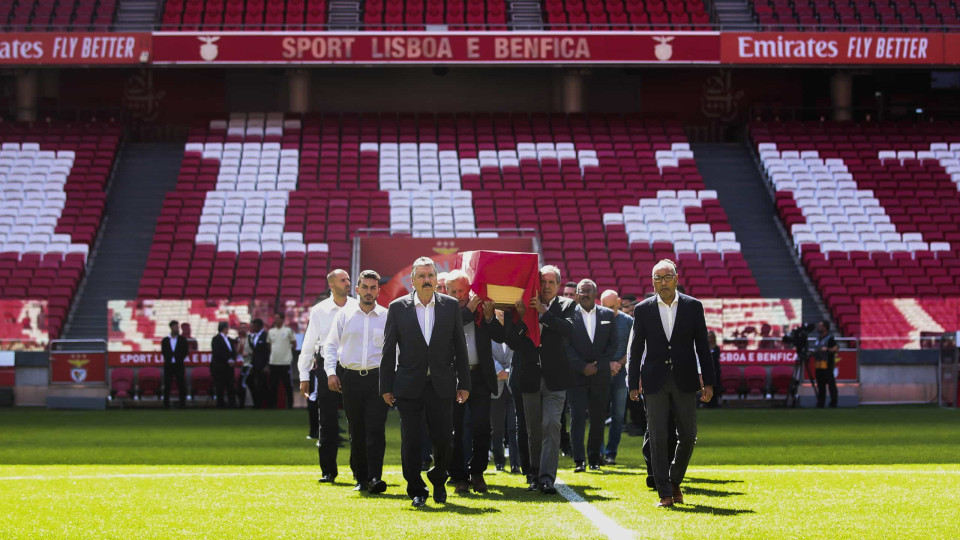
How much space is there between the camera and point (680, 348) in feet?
28.7

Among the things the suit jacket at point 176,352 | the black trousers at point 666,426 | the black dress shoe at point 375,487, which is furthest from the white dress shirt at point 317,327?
the suit jacket at point 176,352

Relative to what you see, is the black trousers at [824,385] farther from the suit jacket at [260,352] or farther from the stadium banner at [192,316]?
the stadium banner at [192,316]

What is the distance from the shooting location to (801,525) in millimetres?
7695

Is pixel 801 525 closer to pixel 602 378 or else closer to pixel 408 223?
pixel 602 378

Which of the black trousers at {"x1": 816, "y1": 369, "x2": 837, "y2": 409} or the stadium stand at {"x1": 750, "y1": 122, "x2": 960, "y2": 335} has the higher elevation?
the stadium stand at {"x1": 750, "y1": 122, "x2": 960, "y2": 335}

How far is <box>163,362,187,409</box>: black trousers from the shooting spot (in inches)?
823

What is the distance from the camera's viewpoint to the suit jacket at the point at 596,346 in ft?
37.5

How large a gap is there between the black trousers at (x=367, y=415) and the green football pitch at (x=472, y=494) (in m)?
0.25

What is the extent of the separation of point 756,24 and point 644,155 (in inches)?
208

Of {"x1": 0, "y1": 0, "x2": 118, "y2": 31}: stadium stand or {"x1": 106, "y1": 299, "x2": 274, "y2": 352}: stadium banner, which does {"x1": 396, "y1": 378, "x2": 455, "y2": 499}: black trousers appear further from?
{"x1": 0, "y1": 0, "x2": 118, "y2": 31}: stadium stand

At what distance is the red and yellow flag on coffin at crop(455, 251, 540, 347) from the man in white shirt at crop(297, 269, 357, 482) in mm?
1300

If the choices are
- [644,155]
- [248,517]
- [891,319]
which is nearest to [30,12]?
[644,155]

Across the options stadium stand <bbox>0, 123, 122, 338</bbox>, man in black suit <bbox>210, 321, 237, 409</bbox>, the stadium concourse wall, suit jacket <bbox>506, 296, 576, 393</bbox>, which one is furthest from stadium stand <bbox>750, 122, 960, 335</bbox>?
stadium stand <bbox>0, 123, 122, 338</bbox>

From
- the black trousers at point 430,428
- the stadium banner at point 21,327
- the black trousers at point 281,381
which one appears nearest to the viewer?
the black trousers at point 430,428
